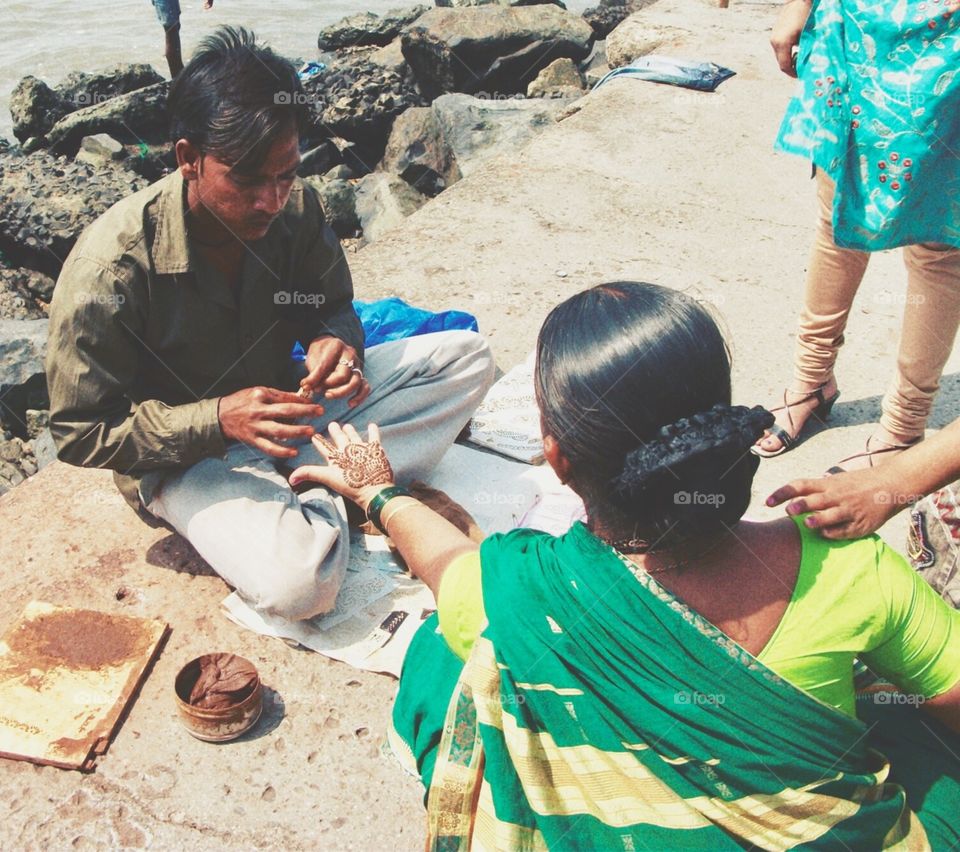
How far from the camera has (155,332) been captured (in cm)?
279

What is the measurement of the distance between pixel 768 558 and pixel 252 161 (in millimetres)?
1657

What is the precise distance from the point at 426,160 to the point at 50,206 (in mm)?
2829

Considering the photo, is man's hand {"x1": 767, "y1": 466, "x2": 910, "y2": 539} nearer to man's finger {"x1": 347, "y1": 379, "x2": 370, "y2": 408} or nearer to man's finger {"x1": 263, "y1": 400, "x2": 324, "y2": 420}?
man's finger {"x1": 263, "y1": 400, "x2": 324, "y2": 420}

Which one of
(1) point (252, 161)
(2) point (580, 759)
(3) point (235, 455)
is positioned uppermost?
(1) point (252, 161)

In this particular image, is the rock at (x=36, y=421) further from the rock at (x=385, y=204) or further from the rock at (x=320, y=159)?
the rock at (x=320, y=159)

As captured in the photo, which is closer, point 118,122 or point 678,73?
point 678,73

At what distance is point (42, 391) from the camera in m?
5.01

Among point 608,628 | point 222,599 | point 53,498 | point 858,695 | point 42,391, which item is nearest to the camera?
point 608,628

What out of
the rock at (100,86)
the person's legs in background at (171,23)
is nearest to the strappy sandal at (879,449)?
the person's legs in background at (171,23)

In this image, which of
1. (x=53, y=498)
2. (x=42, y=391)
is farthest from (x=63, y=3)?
(x=53, y=498)

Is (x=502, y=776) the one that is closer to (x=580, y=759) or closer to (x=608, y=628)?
(x=580, y=759)

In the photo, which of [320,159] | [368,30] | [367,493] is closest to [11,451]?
[367,493]

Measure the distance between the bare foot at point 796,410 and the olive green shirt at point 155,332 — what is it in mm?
1806

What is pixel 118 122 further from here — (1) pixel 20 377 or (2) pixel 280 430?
(2) pixel 280 430
